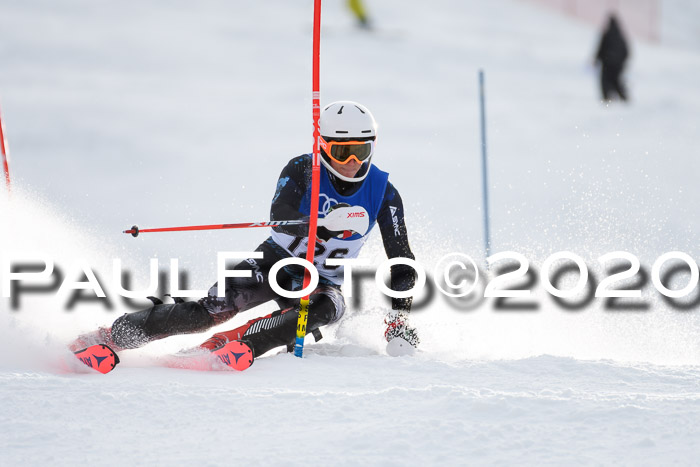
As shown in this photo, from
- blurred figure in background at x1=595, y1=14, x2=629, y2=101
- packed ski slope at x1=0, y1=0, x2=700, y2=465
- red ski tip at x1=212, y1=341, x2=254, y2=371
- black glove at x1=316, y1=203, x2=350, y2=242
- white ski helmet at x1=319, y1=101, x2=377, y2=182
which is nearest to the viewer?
packed ski slope at x1=0, y1=0, x2=700, y2=465

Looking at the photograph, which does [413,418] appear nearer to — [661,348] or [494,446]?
[494,446]

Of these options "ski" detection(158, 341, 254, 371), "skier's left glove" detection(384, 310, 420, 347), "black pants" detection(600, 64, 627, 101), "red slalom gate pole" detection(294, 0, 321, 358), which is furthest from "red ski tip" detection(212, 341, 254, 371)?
"black pants" detection(600, 64, 627, 101)

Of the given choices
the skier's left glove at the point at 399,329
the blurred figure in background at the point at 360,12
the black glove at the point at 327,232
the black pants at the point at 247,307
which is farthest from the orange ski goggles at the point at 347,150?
the blurred figure in background at the point at 360,12

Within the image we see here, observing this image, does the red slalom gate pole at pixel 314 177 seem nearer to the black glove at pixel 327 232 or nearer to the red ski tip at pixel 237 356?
the black glove at pixel 327 232

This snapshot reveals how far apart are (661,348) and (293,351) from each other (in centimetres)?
215

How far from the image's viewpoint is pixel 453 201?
10.9 metres

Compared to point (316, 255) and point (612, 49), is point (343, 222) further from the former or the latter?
point (612, 49)

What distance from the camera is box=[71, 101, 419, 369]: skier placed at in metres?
3.99

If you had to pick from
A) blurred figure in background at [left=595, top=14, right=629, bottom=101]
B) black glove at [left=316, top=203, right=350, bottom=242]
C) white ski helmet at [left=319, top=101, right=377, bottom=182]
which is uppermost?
blurred figure in background at [left=595, top=14, right=629, bottom=101]

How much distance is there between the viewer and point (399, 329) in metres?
4.30

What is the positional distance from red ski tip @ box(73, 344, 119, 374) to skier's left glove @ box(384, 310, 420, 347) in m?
1.34

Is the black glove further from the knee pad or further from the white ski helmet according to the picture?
the knee pad

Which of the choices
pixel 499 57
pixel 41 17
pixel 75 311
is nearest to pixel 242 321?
pixel 75 311

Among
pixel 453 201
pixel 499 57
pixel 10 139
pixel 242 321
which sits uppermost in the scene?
pixel 499 57
